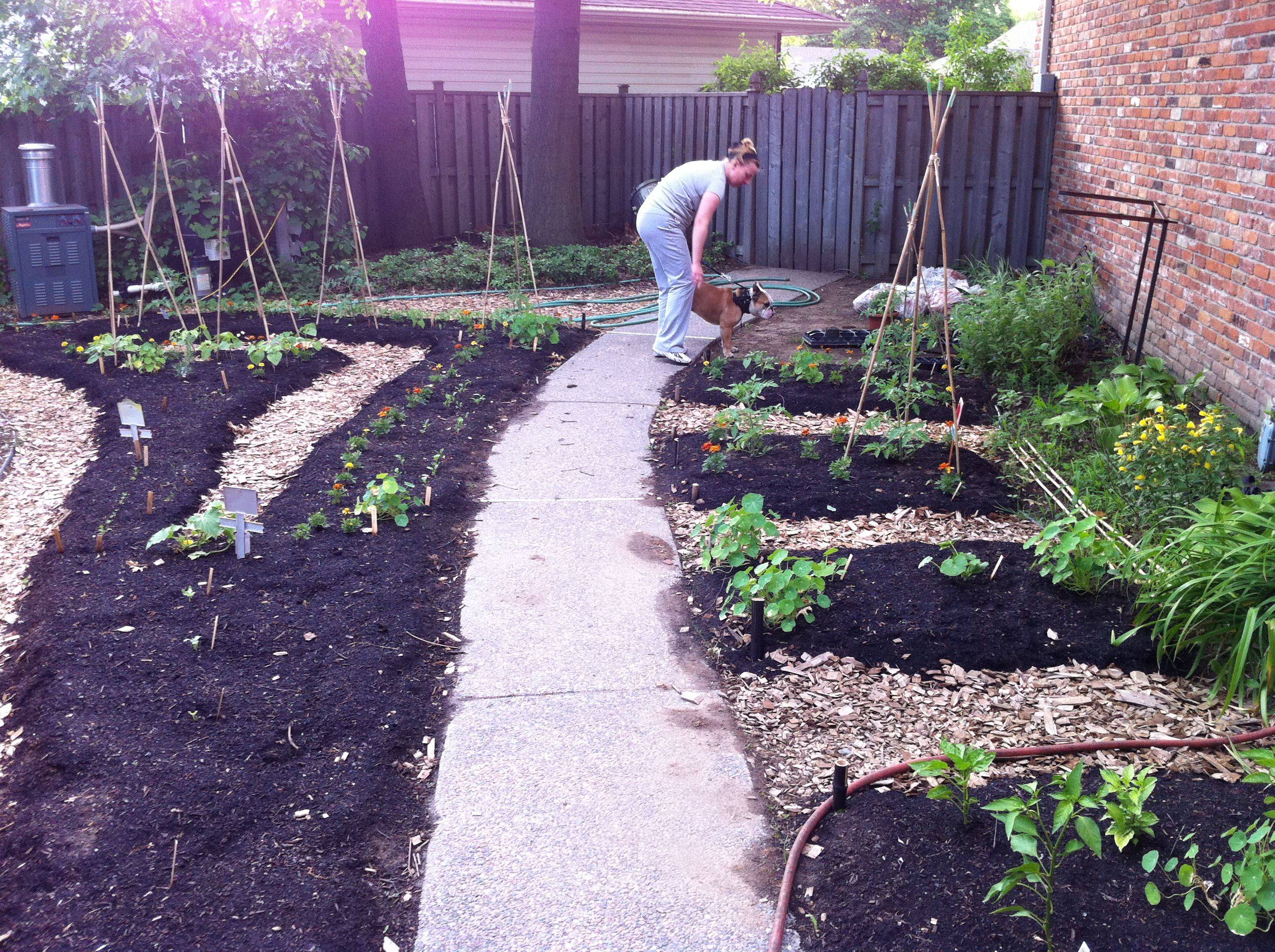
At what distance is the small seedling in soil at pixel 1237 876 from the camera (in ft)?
6.73

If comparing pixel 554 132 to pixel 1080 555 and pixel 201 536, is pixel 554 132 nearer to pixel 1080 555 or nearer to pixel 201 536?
pixel 201 536

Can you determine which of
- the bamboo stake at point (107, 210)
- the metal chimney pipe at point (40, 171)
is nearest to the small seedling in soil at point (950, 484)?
the bamboo stake at point (107, 210)

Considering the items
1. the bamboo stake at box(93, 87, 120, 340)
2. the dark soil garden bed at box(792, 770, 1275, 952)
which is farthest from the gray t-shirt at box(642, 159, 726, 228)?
the dark soil garden bed at box(792, 770, 1275, 952)

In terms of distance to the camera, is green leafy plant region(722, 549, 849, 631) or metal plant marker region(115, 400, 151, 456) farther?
metal plant marker region(115, 400, 151, 456)

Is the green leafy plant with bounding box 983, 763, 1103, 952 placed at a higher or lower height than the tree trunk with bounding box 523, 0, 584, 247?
lower

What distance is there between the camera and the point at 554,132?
11109 millimetres

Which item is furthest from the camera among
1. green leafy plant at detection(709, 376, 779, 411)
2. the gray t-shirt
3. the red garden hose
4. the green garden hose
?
the green garden hose

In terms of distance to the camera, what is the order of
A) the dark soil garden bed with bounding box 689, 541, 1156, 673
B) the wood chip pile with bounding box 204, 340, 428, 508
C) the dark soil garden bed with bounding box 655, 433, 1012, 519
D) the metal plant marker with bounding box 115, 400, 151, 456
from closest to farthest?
1. the dark soil garden bed with bounding box 689, 541, 1156, 673
2. the dark soil garden bed with bounding box 655, 433, 1012, 519
3. the metal plant marker with bounding box 115, 400, 151, 456
4. the wood chip pile with bounding box 204, 340, 428, 508

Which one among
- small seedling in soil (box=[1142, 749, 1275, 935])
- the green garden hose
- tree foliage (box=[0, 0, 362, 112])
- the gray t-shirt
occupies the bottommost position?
small seedling in soil (box=[1142, 749, 1275, 935])

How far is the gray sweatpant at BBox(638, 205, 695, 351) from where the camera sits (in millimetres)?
7086

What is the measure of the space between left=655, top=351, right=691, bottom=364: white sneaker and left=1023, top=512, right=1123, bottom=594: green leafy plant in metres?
4.02

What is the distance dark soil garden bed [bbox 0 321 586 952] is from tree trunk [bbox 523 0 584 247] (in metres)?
6.91

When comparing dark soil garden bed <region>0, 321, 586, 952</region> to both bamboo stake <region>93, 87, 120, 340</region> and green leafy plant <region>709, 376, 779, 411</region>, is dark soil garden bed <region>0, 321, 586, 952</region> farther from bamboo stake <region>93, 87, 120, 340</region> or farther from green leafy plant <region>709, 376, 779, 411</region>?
bamboo stake <region>93, 87, 120, 340</region>

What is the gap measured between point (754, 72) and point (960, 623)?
10.0 meters
